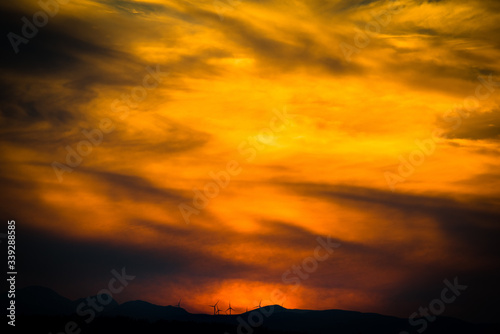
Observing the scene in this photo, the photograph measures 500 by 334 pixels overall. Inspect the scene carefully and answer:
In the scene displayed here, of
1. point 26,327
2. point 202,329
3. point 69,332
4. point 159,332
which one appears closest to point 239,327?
point 202,329

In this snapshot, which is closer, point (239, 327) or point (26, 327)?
point (26, 327)

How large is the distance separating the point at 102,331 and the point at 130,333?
3684 mm

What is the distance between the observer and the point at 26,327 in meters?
56.8

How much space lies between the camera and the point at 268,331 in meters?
71.9

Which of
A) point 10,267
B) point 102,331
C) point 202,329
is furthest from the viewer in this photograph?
point 202,329

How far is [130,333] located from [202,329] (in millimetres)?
10526

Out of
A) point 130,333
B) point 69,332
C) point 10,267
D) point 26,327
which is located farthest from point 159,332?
point 10,267

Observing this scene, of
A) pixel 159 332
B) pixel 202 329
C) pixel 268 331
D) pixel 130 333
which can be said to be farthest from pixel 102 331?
pixel 268 331

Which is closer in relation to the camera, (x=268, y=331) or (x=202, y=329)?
(x=202, y=329)

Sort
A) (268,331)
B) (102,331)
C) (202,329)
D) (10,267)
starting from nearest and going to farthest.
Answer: (10,267), (102,331), (202,329), (268,331)

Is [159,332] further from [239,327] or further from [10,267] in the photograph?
[10,267]

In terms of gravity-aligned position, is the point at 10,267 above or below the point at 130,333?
above

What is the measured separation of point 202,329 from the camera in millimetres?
66125

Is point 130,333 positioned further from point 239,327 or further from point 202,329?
point 239,327
